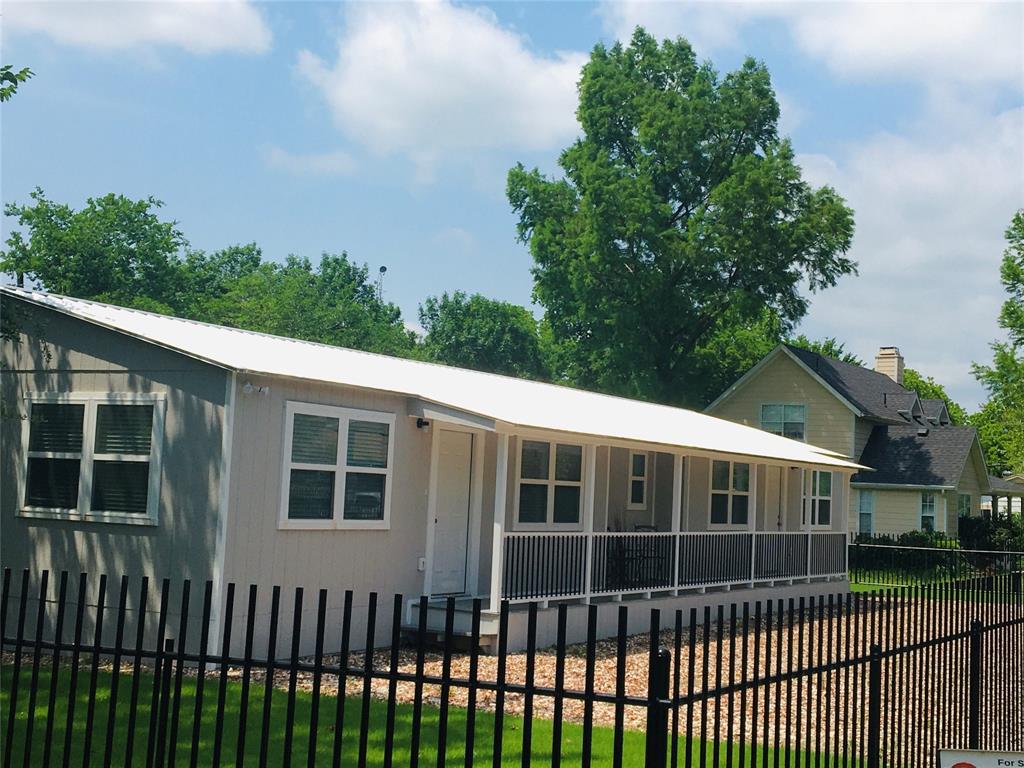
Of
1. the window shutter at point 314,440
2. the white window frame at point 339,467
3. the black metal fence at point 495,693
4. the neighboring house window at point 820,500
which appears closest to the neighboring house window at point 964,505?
the neighboring house window at point 820,500

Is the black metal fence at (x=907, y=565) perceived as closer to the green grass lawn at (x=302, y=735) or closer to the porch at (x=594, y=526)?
the porch at (x=594, y=526)

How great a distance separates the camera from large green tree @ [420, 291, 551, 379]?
77.7 metres

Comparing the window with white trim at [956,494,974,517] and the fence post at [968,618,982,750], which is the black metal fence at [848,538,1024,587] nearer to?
the window with white trim at [956,494,974,517]

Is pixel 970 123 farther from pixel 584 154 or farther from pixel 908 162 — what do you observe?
pixel 584 154

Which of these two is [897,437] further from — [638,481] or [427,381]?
[427,381]

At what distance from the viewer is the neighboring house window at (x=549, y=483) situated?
18219 millimetres

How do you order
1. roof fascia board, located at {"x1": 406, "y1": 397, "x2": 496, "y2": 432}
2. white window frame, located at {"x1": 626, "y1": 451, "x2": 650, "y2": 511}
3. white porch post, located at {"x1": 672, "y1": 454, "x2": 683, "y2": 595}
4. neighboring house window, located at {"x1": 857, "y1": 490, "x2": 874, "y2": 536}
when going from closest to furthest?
roof fascia board, located at {"x1": 406, "y1": 397, "x2": 496, "y2": 432} < white porch post, located at {"x1": 672, "y1": 454, "x2": 683, "y2": 595} < white window frame, located at {"x1": 626, "y1": 451, "x2": 650, "y2": 511} < neighboring house window, located at {"x1": 857, "y1": 490, "x2": 874, "y2": 536}

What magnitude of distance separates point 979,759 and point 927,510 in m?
36.8

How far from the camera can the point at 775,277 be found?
145 feet

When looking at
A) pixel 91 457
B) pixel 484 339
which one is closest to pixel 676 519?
pixel 91 457

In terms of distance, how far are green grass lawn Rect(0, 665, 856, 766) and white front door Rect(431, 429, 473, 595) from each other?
5.23 metres

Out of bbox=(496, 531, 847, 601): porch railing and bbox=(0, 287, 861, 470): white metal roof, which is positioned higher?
bbox=(0, 287, 861, 470): white metal roof

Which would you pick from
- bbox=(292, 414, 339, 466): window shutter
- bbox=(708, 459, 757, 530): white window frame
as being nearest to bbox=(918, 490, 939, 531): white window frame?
bbox=(708, 459, 757, 530): white window frame

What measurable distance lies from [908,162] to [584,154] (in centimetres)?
2535
